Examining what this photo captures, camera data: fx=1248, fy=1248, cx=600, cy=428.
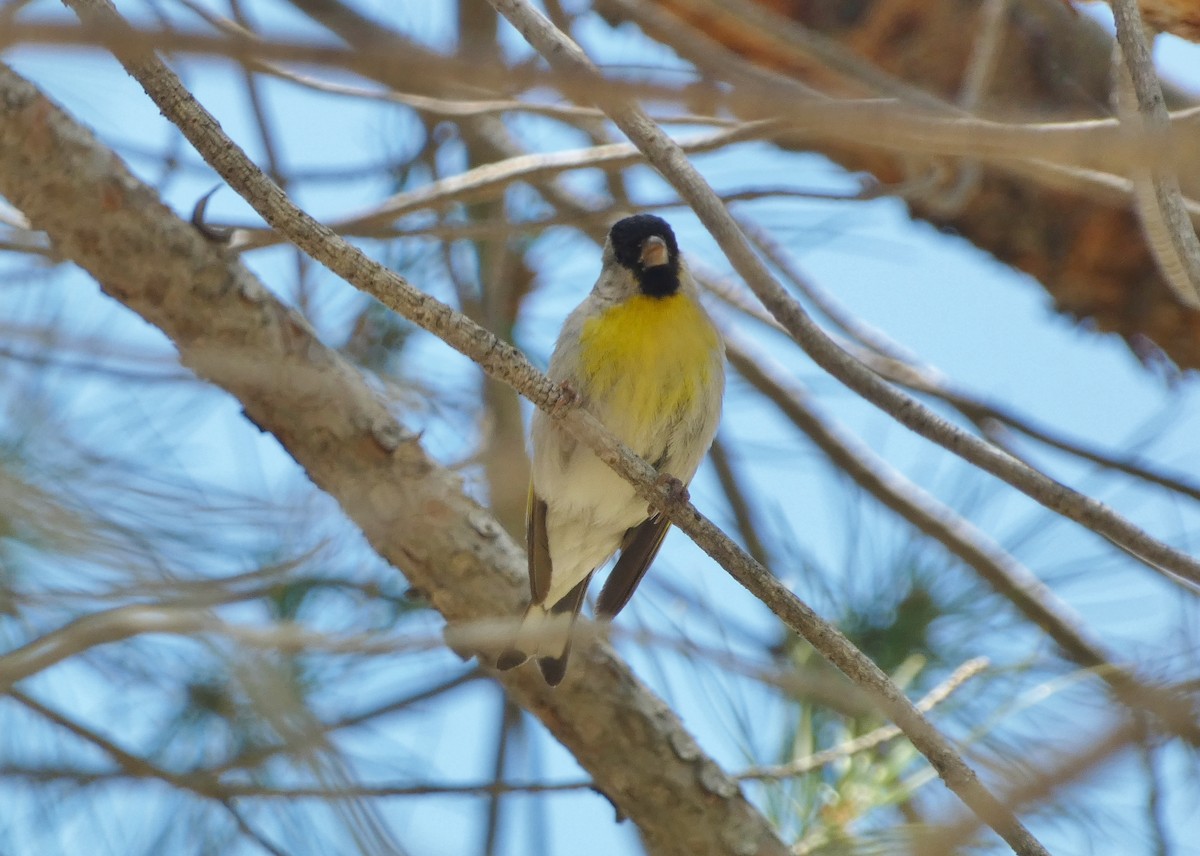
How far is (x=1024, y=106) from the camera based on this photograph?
15.7ft

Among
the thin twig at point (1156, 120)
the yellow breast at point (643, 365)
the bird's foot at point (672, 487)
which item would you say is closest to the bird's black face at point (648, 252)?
the yellow breast at point (643, 365)

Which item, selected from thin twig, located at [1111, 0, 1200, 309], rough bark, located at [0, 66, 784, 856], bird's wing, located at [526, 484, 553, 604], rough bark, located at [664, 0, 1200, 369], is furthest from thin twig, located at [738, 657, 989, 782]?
rough bark, located at [664, 0, 1200, 369]

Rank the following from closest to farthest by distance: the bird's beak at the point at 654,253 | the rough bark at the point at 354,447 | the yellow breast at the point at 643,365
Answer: the rough bark at the point at 354,447, the yellow breast at the point at 643,365, the bird's beak at the point at 654,253

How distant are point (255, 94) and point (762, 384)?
195 centimetres

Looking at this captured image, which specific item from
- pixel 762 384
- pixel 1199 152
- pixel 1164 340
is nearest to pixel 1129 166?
pixel 1199 152

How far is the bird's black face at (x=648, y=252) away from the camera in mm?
3662

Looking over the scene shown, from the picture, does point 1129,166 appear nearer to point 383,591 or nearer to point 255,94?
point 383,591

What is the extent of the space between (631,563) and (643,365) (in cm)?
60

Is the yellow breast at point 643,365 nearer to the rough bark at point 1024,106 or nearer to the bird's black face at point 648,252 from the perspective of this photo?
the bird's black face at point 648,252

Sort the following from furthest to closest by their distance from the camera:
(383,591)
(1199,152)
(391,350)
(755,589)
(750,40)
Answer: (750,40)
(391,350)
(383,591)
(755,589)
(1199,152)

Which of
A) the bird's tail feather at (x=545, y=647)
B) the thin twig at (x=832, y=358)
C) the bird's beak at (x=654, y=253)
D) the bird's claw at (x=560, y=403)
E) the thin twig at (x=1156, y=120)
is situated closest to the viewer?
the thin twig at (x=1156, y=120)

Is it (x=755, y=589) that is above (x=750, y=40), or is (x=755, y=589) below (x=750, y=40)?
below

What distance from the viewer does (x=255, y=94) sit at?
142 inches

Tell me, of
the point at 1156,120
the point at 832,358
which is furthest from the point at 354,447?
the point at 1156,120
